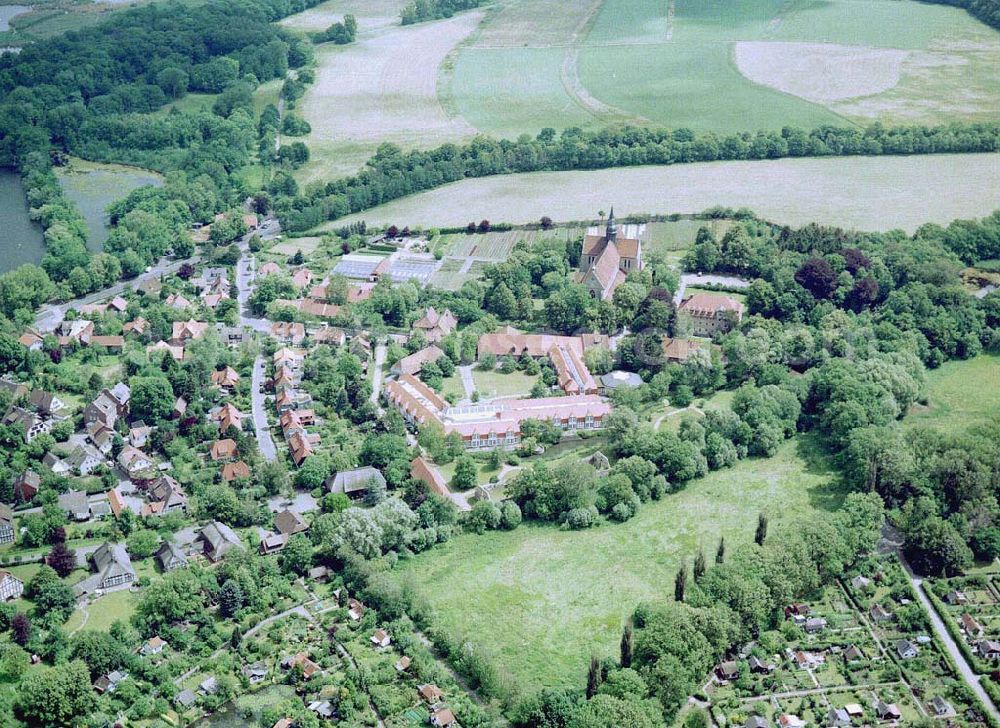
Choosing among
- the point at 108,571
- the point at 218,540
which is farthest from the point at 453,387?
the point at 108,571

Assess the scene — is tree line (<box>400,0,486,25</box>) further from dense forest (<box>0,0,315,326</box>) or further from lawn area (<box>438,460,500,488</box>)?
lawn area (<box>438,460,500,488</box>)

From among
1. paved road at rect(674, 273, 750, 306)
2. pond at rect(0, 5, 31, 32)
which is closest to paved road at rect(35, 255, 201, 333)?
paved road at rect(674, 273, 750, 306)

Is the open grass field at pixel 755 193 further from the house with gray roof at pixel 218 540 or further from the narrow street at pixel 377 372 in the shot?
the house with gray roof at pixel 218 540

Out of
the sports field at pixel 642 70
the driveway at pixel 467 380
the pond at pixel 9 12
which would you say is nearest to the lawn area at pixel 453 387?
the driveway at pixel 467 380

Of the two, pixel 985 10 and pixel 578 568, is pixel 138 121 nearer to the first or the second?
pixel 578 568

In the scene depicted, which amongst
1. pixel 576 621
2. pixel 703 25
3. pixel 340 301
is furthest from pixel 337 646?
pixel 703 25

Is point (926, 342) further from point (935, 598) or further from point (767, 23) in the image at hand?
point (767, 23)
